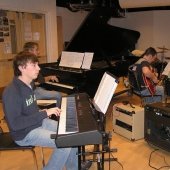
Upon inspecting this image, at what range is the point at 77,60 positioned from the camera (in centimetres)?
413

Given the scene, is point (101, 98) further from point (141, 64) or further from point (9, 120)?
point (141, 64)

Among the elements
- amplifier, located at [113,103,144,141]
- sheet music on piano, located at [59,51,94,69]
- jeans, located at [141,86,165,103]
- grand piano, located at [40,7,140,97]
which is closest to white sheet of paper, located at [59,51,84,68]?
sheet music on piano, located at [59,51,94,69]

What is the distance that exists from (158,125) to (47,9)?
15.0 feet

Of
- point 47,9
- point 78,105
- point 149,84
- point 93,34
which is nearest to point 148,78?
point 149,84

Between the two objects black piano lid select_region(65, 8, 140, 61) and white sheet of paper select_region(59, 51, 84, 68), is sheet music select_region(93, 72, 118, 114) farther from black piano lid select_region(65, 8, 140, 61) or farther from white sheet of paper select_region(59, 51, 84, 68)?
black piano lid select_region(65, 8, 140, 61)

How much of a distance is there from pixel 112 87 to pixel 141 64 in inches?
81.5

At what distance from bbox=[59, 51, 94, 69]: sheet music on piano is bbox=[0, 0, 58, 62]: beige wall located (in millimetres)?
2229

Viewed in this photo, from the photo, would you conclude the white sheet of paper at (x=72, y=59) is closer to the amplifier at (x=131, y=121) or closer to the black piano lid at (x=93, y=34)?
the black piano lid at (x=93, y=34)

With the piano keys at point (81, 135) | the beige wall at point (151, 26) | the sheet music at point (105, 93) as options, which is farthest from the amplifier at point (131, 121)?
the beige wall at point (151, 26)

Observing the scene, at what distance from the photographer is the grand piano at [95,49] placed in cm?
395

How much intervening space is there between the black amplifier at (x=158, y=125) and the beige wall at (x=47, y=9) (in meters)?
3.97

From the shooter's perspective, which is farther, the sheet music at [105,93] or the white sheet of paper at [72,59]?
the white sheet of paper at [72,59]

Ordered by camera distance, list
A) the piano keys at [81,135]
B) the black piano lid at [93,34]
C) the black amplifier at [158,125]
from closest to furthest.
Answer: the piano keys at [81,135]
the black amplifier at [158,125]
the black piano lid at [93,34]

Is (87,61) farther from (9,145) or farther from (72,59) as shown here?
(9,145)
